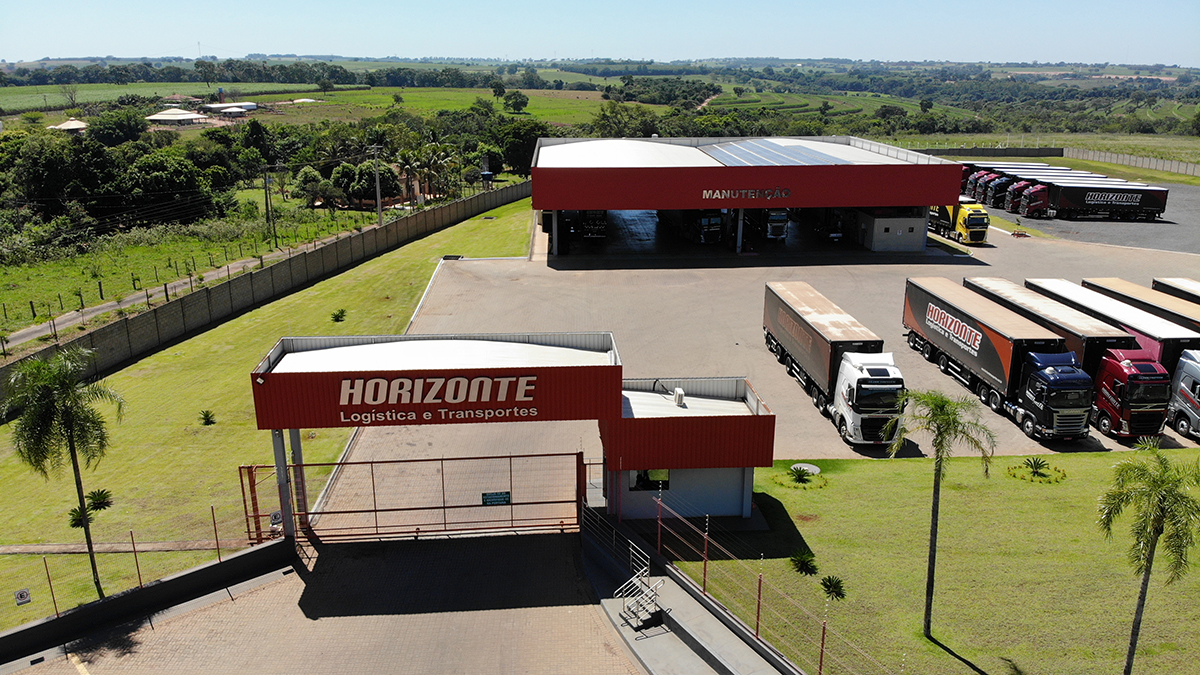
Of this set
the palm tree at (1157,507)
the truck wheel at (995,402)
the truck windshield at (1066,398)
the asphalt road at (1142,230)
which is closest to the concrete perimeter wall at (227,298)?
the palm tree at (1157,507)

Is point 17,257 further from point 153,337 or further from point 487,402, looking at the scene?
point 487,402

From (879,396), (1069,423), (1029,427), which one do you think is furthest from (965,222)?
(879,396)

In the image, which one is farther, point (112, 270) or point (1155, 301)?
point (112, 270)

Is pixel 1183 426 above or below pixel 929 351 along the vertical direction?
below

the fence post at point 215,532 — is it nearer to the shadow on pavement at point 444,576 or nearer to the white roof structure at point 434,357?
the shadow on pavement at point 444,576

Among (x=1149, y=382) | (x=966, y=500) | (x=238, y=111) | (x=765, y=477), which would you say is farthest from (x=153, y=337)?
(x=238, y=111)

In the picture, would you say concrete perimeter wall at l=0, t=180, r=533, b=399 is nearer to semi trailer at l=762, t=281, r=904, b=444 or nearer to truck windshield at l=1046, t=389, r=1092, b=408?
semi trailer at l=762, t=281, r=904, b=444

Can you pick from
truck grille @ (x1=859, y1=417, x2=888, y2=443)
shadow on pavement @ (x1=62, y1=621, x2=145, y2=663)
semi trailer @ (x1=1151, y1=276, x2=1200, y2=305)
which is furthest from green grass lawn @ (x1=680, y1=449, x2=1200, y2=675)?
semi trailer @ (x1=1151, y1=276, x2=1200, y2=305)

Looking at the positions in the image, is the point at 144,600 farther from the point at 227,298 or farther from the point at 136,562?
the point at 227,298
